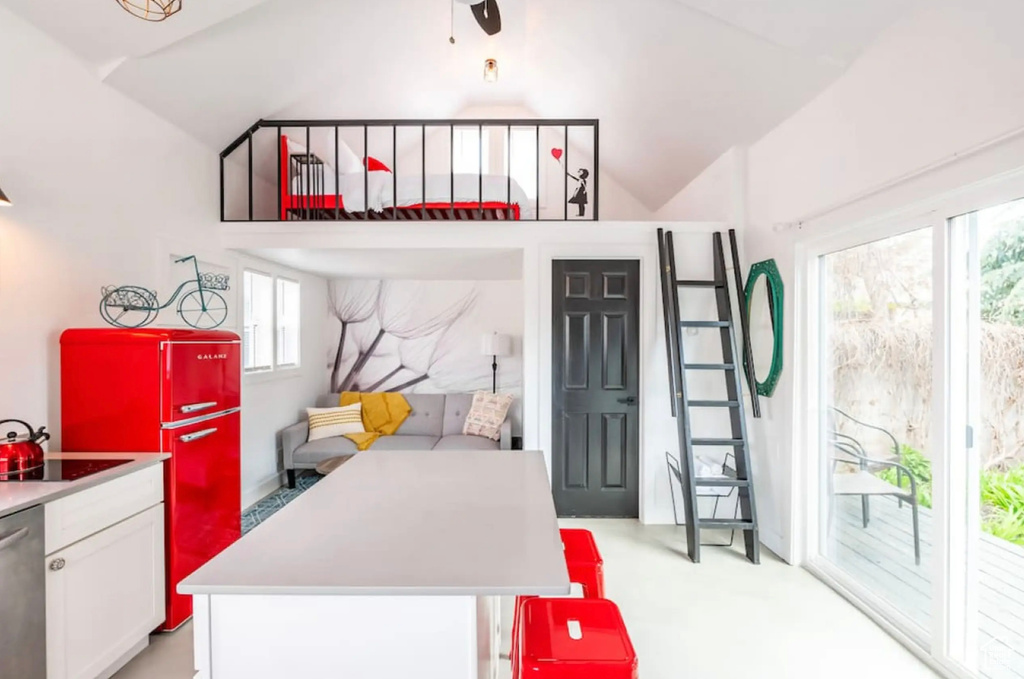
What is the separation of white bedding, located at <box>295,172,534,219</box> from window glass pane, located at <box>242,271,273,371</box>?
47.1 inches

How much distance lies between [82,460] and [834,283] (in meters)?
3.76

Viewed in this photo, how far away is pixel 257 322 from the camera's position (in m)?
4.47

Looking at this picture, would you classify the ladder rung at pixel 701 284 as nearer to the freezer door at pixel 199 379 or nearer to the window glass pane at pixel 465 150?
the freezer door at pixel 199 379

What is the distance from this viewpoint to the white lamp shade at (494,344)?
17.4ft

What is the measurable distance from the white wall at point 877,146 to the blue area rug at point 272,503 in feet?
10.1

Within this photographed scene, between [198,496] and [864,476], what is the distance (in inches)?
131

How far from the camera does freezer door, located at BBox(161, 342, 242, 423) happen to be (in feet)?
7.62

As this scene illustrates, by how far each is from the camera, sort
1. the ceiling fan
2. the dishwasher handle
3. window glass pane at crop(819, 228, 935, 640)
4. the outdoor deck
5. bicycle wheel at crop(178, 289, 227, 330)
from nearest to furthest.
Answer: the dishwasher handle < the outdoor deck < window glass pane at crop(819, 228, 935, 640) < the ceiling fan < bicycle wheel at crop(178, 289, 227, 330)

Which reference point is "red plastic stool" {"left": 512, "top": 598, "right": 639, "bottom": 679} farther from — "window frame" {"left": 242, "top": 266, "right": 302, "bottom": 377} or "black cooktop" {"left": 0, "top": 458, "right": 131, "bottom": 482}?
"window frame" {"left": 242, "top": 266, "right": 302, "bottom": 377}

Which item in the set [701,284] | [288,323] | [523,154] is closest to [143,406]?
[288,323]

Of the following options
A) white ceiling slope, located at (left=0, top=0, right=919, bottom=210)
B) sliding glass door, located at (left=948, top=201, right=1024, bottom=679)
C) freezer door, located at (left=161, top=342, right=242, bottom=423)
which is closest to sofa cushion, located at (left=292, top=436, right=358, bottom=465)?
freezer door, located at (left=161, top=342, right=242, bottom=423)

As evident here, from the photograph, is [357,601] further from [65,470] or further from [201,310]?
[201,310]

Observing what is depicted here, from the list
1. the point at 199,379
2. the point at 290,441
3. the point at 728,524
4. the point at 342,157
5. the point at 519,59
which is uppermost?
the point at 519,59

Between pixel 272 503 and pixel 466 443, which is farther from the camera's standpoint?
pixel 466 443
